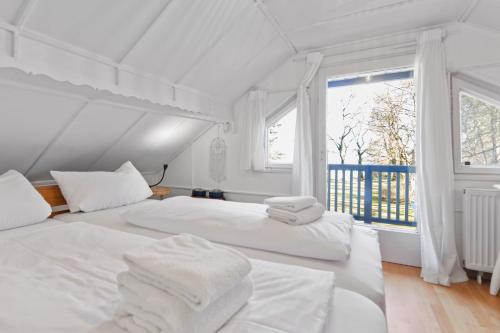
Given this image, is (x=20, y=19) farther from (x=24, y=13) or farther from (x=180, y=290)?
(x=180, y=290)

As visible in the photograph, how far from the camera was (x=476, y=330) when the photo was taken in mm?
1567

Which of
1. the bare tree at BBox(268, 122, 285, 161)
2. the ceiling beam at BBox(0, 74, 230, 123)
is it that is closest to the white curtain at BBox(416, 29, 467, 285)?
the bare tree at BBox(268, 122, 285, 161)

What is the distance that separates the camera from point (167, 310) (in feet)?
1.87

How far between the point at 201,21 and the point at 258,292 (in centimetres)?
196

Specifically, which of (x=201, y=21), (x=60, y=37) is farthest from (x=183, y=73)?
(x=60, y=37)

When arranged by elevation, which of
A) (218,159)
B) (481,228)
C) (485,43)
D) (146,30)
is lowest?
(481,228)

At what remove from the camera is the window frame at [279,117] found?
297 centimetres

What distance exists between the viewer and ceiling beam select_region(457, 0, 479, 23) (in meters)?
1.97

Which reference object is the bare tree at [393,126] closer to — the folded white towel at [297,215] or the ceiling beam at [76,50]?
the folded white towel at [297,215]

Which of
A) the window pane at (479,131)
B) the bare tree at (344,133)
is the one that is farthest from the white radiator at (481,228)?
the bare tree at (344,133)

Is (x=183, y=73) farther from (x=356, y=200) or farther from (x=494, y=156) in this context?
(x=494, y=156)

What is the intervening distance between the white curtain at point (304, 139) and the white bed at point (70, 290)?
1833mm

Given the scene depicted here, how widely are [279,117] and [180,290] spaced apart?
270cm

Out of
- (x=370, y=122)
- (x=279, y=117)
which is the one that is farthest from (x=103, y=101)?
(x=370, y=122)
